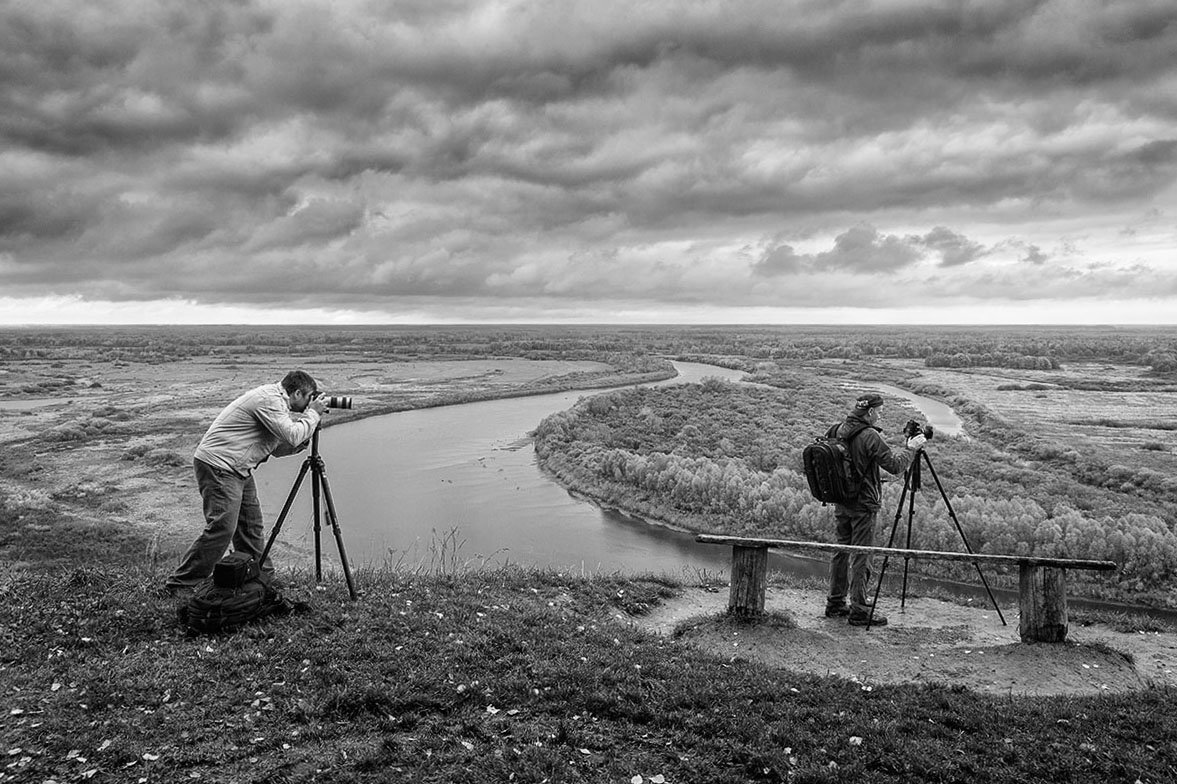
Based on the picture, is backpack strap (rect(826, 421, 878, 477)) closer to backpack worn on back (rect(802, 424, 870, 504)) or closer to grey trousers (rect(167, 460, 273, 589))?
backpack worn on back (rect(802, 424, 870, 504))

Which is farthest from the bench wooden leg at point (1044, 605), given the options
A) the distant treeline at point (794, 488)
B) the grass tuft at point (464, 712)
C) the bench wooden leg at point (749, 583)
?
the distant treeline at point (794, 488)

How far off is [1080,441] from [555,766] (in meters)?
36.0

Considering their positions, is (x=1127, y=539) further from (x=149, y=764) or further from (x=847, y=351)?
(x=847, y=351)

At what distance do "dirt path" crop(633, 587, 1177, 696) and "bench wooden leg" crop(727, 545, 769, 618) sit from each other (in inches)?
8.8

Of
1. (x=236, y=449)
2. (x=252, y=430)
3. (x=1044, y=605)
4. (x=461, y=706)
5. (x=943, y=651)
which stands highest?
(x=252, y=430)

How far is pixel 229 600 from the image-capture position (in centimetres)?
736

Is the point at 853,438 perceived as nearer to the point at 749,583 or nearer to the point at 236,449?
the point at 749,583

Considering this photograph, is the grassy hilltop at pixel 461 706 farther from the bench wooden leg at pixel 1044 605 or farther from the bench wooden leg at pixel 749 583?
the bench wooden leg at pixel 1044 605

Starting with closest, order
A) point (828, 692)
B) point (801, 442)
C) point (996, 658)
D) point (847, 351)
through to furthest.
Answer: point (828, 692), point (996, 658), point (801, 442), point (847, 351)

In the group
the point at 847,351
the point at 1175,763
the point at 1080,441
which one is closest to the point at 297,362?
the point at 847,351

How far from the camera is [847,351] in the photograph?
347 feet

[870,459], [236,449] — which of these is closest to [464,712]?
[236,449]

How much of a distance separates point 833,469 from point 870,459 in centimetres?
47

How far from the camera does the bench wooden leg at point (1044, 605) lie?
8539mm
